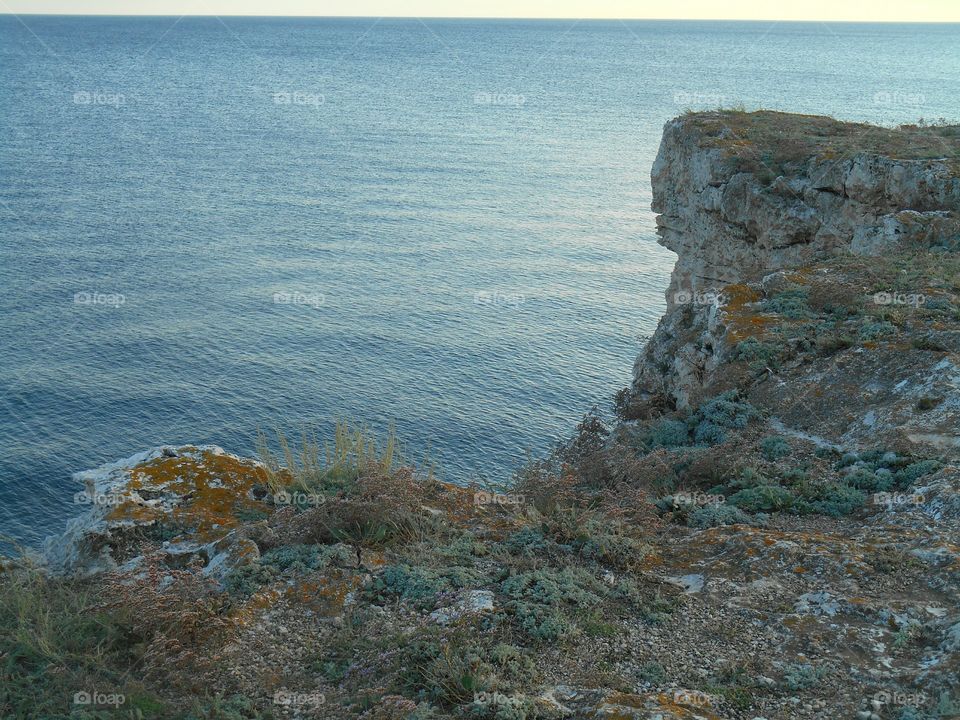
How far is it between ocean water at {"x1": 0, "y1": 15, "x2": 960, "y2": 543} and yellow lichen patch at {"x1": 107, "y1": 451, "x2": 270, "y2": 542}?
16031 mm

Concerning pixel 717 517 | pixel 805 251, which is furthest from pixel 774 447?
pixel 805 251

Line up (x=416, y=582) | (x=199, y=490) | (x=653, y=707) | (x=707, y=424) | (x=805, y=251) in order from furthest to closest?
(x=805, y=251) → (x=707, y=424) → (x=199, y=490) → (x=416, y=582) → (x=653, y=707)

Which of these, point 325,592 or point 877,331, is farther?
point 877,331

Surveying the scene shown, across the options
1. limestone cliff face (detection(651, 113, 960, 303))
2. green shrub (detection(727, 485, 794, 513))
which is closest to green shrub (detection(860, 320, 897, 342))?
limestone cliff face (detection(651, 113, 960, 303))

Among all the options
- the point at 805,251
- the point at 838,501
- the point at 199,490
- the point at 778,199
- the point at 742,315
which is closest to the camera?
the point at 838,501

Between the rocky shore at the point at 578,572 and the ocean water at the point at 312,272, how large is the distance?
16018 millimetres

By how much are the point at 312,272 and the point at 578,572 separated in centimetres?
3767

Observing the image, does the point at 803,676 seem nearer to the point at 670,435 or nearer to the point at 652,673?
the point at 652,673

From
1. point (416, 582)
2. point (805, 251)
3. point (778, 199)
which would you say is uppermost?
point (778, 199)

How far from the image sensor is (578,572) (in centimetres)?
898

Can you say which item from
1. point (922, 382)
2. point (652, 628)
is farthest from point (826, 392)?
point (652, 628)

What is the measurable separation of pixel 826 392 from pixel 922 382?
1.41 meters

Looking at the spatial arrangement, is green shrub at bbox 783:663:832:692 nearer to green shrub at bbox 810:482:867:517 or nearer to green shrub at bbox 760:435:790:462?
green shrub at bbox 810:482:867:517

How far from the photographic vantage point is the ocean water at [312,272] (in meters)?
31.4
